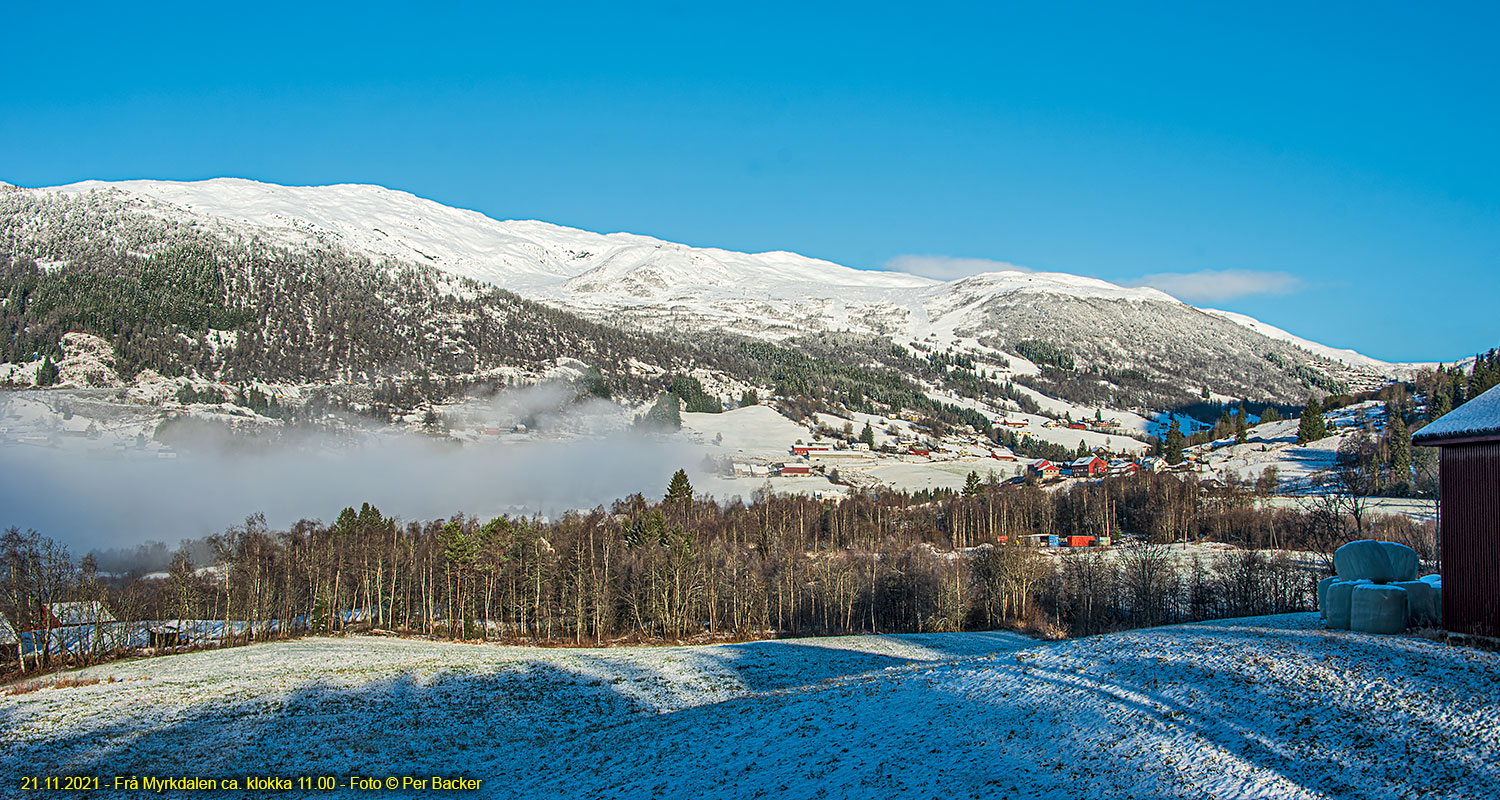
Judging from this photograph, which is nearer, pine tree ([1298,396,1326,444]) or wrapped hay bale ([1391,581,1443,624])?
wrapped hay bale ([1391,581,1443,624])

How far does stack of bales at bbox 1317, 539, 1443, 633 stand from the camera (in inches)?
1055

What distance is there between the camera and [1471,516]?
25.7 m

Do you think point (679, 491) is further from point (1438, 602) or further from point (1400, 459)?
point (1438, 602)

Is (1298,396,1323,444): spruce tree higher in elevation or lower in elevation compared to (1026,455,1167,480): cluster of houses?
higher

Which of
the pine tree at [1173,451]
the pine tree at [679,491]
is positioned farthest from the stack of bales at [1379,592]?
the pine tree at [1173,451]

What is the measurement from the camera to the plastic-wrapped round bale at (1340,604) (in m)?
28.3

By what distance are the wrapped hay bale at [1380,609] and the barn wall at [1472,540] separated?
→ 42.5 inches

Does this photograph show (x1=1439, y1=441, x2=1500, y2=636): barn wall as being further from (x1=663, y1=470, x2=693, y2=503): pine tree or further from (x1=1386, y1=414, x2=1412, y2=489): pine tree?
(x1=1386, y1=414, x2=1412, y2=489): pine tree

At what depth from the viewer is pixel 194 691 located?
40812mm

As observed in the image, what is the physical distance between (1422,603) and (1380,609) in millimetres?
1425

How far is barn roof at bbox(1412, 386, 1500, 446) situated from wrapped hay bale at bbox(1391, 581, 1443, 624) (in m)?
4.58

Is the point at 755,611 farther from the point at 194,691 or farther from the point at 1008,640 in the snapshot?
the point at 194,691

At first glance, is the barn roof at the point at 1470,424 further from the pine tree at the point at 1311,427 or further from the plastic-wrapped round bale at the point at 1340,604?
the pine tree at the point at 1311,427

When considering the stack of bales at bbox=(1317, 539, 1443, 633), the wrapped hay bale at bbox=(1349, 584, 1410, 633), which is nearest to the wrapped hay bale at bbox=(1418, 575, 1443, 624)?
the stack of bales at bbox=(1317, 539, 1443, 633)
